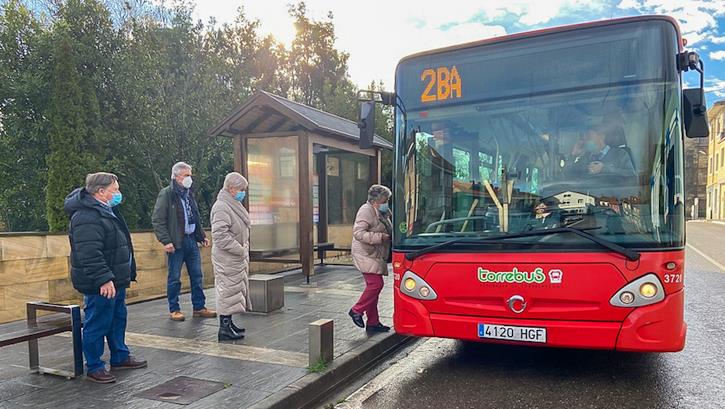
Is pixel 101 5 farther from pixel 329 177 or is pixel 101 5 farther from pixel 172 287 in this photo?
pixel 172 287

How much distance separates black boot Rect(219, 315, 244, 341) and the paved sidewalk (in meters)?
0.10

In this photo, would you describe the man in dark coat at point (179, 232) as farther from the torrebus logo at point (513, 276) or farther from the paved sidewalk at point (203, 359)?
the torrebus logo at point (513, 276)

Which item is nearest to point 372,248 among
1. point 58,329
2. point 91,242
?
point 91,242

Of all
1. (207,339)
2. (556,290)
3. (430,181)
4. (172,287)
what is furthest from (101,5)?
(556,290)

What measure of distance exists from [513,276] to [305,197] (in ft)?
17.5

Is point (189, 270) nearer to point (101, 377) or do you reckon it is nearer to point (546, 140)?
point (101, 377)

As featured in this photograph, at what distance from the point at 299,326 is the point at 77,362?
241 cm

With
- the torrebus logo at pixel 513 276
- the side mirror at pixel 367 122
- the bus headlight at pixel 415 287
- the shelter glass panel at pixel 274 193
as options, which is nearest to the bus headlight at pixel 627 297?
the torrebus logo at pixel 513 276

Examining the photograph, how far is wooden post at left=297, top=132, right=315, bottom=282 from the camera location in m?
8.73

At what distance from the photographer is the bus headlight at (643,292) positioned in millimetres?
3695

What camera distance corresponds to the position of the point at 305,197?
8.80 m

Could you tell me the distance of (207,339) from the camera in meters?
5.38

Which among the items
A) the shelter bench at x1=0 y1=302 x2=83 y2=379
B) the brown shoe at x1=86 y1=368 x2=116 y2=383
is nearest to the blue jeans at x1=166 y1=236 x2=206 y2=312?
the shelter bench at x1=0 y1=302 x2=83 y2=379

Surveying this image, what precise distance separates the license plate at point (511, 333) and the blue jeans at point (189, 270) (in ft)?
12.7
